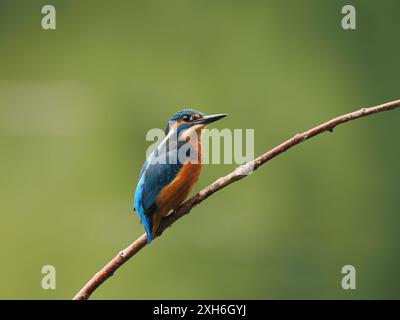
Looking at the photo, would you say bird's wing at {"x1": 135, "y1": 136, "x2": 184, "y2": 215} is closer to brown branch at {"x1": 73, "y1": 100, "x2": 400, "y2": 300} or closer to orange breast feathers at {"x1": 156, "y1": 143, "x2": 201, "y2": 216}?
orange breast feathers at {"x1": 156, "y1": 143, "x2": 201, "y2": 216}

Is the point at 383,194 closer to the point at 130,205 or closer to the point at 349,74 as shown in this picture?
the point at 349,74

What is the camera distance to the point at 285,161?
3.13 metres

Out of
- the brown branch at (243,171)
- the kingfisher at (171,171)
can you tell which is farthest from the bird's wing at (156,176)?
the brown branch at (243,171)

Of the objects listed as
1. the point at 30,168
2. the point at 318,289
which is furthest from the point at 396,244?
the point at 30,168

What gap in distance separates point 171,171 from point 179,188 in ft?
0.18

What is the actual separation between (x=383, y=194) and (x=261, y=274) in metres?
0.84

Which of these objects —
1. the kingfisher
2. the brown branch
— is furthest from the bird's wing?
the brown branch

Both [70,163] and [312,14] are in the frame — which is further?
[312,14]

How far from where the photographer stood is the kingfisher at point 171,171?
5.14 ft

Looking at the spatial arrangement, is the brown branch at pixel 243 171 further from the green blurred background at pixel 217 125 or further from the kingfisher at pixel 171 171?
the green blurred background at pixel 217 125

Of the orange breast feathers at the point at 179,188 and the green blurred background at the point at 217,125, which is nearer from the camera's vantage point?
the orange breast feathers at the point at 179,188

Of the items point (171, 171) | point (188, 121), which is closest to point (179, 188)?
point (171, 171)

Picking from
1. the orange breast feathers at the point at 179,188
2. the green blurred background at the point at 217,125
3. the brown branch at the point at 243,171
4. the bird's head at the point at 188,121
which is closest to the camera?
the brown branch at the point at 243,171

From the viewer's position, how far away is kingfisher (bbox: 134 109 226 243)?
5.14 feet
